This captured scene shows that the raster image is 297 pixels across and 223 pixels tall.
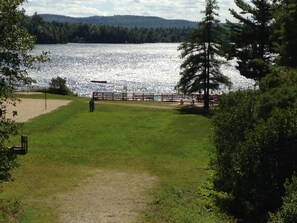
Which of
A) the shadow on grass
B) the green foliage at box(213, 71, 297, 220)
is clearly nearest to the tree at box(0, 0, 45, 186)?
the green foliage at box(213, 71, 297, 220)

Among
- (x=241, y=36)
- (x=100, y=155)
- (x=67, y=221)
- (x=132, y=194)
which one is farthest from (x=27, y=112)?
(x=67, y=221)

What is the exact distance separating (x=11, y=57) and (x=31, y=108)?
35390 mm

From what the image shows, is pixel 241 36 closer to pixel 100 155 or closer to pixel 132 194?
→ pixel 100 155

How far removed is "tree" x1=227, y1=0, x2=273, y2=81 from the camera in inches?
1916

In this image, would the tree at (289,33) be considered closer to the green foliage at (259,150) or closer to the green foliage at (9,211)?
the green foliage at (259,150)

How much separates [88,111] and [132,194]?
2623 cm

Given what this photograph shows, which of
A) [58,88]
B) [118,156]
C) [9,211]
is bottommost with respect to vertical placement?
[118,156]

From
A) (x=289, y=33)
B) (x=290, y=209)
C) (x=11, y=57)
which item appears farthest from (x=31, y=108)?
(x=290, y=209)

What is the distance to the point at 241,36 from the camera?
163ft

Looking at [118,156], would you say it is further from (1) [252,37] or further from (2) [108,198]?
(1) [252,37]

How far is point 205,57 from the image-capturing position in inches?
2072

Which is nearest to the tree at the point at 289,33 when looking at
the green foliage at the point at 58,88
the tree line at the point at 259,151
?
the tree line at the point at 259,151

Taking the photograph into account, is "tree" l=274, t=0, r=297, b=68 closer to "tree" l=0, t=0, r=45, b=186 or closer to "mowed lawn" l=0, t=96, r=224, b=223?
"mowed lawn" l=0, t=96, r=224, b=223

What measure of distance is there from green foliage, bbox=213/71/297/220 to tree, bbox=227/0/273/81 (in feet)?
95.5
